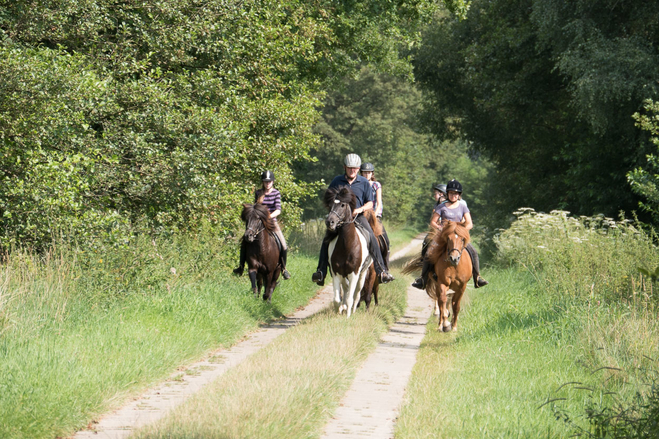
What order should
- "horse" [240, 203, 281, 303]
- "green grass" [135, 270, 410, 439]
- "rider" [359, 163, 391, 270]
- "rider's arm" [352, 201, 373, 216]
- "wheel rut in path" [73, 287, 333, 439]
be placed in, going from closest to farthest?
"green grass" [135, 270, 410, 439] < "wheel rut in path" [73, 287, 333, 439] < "rider's arm" [352, 201, 373, 216] < "horse" [240, 203, 281, 303] < "rider" [359, 163, 391, 270]

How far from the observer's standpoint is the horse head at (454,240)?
1059 centimetres

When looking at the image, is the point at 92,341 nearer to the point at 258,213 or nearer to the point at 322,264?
the point at 322,264

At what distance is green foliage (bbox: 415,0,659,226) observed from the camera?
1800 cm

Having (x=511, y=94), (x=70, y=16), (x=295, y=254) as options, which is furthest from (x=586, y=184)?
(x=70, y=16)

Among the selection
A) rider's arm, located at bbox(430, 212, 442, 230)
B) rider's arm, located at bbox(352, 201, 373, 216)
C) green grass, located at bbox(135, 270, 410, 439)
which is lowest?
green grass, located at bbox(135, 270, 410, 439)

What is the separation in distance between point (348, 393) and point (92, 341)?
3020 millimetres

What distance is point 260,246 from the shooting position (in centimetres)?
1345

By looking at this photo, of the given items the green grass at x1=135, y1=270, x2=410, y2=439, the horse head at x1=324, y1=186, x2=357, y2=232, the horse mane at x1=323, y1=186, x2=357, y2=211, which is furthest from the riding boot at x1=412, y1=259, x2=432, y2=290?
the green grass at x1=135, y1=270, x2=410, y2=439

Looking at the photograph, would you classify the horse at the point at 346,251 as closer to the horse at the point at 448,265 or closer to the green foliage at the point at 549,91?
the horse at the point at 448,265

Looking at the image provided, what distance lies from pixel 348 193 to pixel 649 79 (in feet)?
33.0

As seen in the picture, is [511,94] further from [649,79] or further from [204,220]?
[204,220]

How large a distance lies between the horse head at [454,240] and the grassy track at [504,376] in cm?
117

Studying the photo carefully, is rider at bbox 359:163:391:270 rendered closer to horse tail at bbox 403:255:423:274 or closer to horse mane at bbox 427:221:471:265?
horse tail at bbox 403:255:423:274

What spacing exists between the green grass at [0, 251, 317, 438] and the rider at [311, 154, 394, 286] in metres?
1.49
